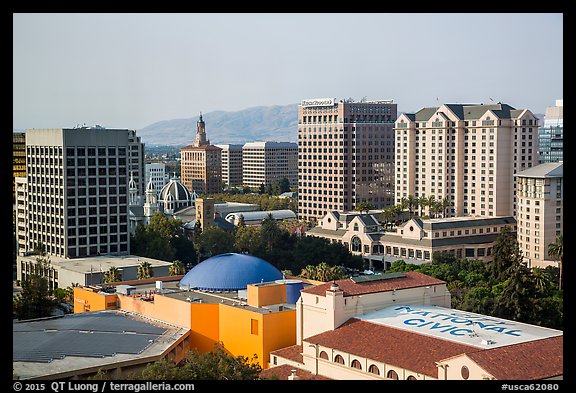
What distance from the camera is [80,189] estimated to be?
36531 mm

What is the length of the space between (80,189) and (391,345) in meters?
23.0

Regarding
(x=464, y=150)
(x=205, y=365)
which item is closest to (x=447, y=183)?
(x=464, y=150)

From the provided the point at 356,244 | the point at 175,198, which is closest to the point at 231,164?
the point at 175,198


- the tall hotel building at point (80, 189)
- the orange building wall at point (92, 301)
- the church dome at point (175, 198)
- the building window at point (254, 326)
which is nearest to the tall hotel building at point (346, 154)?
the church dome at point (175, 198)

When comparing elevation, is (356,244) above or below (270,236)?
below

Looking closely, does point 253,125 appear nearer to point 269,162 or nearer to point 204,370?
point 269,162

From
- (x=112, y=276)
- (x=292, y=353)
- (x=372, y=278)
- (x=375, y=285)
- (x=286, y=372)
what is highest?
(x=372, y=278)

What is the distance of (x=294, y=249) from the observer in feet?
135

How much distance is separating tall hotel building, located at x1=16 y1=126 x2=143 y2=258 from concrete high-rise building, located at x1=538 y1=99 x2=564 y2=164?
40456 millimetres

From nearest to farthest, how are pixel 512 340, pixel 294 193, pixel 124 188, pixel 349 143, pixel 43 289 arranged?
pixel 512 340
pixel 43 289
pixel 124 188
pixel 349 143
pixel 294 193

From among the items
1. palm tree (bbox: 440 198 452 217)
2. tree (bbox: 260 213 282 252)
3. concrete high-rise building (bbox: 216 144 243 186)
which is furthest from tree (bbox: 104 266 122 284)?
concrete high-rise building (bbox: 216 144 243 186)

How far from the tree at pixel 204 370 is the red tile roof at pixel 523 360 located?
163 inches

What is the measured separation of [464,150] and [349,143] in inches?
378
